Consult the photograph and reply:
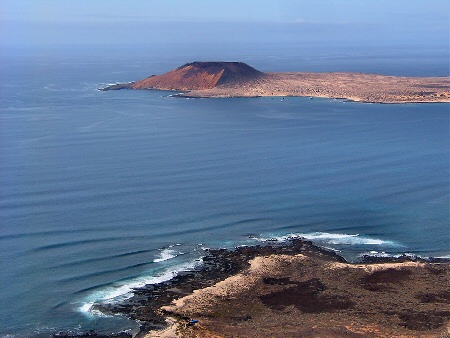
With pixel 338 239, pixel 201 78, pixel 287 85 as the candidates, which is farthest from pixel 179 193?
pixel 201 78

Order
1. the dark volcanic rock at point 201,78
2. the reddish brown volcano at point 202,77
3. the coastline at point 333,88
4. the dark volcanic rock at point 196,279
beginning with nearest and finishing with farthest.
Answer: the dark volcanic rock at point 196,279
the coastline at point 333,88
the dark volcanic rock at point 201,78
the reddish brown volcano at point 202,77

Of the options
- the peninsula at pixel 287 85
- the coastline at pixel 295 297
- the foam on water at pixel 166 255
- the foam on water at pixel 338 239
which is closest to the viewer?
the coastline at pixel 295 297

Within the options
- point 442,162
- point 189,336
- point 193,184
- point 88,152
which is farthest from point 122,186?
point 442,162

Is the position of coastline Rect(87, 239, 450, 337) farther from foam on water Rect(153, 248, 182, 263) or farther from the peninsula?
the peninsula

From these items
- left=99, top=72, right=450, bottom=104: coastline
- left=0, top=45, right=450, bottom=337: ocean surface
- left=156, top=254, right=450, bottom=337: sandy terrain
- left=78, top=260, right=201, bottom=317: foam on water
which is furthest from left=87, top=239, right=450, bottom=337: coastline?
left=99, top=72, right=450, bottom=104: coastline

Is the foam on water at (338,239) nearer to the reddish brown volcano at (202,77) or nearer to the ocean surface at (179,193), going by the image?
the ocean surface at (179,193)

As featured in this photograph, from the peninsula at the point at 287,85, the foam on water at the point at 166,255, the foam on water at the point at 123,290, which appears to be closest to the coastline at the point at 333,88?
the peninsula at the point at 287,85
